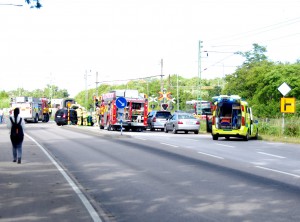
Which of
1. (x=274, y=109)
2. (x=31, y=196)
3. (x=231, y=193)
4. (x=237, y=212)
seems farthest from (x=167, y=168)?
(x=274, y=109)

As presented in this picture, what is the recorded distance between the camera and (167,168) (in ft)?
50.5

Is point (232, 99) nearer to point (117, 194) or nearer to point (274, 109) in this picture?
point (117, 194)

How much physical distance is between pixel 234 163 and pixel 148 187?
5.97m

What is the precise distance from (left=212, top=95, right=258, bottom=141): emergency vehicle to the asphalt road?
8.68 metres

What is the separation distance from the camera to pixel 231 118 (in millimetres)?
30422

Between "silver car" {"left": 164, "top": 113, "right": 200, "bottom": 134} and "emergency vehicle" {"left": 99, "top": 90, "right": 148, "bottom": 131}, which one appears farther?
"emergency vehicle" {"left": 99, "top": 90, "right": 148, "bottom": 131}

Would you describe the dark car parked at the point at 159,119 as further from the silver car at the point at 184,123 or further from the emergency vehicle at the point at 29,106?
the emergency vehicle at the point at 29,106

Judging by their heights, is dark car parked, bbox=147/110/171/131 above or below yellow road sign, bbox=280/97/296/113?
below

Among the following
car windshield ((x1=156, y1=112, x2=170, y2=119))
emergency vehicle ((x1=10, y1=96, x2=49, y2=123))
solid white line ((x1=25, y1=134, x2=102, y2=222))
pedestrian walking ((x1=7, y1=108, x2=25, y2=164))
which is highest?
emergency vehicle ((x1=10, y1=96, x2=49, y2=123))

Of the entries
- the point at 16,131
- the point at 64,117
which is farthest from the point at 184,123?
the point at 64,117

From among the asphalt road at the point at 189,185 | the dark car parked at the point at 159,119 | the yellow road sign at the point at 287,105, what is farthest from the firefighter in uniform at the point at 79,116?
the asphalt road at the point at 189,185

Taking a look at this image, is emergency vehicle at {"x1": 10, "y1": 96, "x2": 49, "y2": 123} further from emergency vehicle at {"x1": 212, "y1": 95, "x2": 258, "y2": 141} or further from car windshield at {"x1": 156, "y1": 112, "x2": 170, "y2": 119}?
emergency vehicle at {"x1": 212, "y1": 95, "x2": 258, "y2": 141}

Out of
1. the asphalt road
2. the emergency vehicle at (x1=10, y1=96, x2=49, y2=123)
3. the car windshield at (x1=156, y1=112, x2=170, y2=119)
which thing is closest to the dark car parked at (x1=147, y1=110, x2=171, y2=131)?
the car windshield at (x1=156, y1=112, x2=170, y2=119)

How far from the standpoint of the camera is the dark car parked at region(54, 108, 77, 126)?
2345 inches
